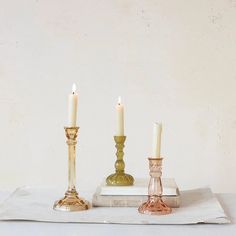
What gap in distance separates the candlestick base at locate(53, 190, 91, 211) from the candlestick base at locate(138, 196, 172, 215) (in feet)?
0.41

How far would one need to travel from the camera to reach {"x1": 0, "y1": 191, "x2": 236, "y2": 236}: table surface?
1.01 metres

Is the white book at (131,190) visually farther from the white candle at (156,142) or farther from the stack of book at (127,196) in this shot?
the white candle at (156,142)

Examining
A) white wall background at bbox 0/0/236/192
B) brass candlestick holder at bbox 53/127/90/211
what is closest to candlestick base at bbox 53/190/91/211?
brass candlestick holder at bbox 53/127/90/211

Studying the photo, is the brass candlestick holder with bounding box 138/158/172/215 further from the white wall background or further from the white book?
the white wall background

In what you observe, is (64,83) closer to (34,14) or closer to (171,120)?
(34,14)

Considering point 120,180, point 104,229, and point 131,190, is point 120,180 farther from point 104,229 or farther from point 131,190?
point 104,229

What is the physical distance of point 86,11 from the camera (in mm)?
2016

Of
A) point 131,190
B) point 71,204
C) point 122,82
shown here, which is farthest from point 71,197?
point 122,82

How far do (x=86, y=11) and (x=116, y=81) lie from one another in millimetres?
278

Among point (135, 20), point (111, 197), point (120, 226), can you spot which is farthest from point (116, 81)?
point (120, 226)

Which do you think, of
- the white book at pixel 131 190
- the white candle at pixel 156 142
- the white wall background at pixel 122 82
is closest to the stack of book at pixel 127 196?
the white book at pixel 131 190

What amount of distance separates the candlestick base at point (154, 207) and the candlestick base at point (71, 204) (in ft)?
0.41

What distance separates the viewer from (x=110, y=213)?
1.16 meters

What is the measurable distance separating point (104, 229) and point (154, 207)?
0.15m
